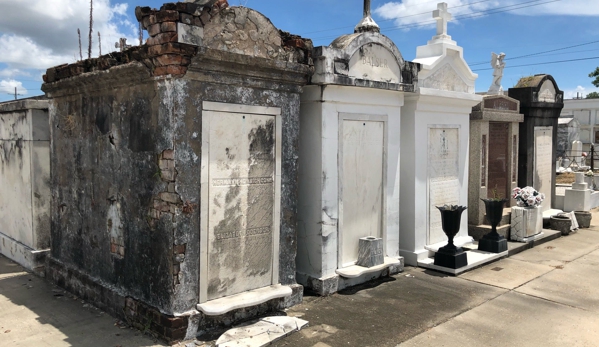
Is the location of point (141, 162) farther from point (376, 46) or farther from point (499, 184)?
point (499, 184)

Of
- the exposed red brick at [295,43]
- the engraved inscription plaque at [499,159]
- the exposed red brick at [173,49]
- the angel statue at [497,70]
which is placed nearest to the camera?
the exposed red brick at [173,49]

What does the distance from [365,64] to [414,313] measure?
3298 millimetres

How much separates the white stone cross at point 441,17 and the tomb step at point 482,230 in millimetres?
3632

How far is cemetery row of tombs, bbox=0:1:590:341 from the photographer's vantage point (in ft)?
15.2

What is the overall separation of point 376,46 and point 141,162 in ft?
12.0

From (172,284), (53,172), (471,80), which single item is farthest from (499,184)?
(53,172)

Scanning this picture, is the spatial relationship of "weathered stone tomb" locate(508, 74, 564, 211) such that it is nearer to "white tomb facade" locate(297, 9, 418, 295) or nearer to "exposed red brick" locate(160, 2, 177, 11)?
"white tomb facade" locate(297, 9, 418, 295)

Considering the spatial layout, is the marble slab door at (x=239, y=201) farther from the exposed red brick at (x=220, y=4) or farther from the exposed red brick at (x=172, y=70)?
the exposed red brick at (x=220, y=4)

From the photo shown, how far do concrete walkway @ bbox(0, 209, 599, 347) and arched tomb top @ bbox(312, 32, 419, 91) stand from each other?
277 cm

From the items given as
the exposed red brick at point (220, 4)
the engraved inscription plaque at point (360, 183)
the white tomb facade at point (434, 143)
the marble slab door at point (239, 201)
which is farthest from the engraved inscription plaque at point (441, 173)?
the exposed red brick at point (220, 4)

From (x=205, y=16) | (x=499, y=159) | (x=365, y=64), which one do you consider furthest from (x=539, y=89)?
(x=205, y=16)

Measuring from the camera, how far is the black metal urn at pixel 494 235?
8.15m

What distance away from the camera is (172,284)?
4586mm

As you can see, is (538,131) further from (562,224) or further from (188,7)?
(188,7)
